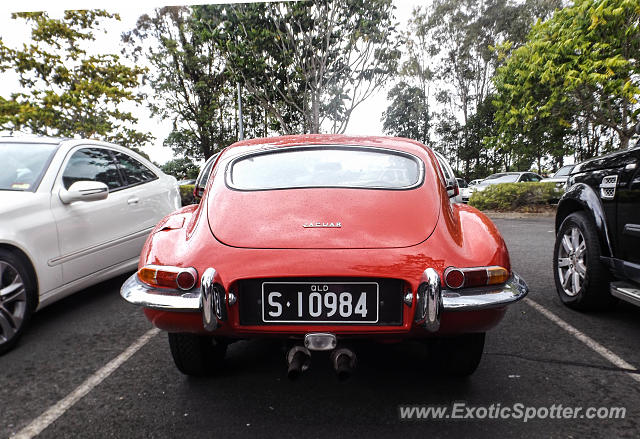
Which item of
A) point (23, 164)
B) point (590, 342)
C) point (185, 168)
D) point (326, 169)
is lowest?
point (590, 342)

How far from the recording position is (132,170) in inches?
191

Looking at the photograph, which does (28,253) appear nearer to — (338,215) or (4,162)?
(4,162)

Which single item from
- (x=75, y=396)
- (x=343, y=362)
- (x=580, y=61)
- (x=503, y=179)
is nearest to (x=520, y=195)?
(x=580, y=61)

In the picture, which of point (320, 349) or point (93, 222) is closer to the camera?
point (320, 349)

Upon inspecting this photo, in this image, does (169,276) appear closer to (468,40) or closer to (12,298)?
(12,298)

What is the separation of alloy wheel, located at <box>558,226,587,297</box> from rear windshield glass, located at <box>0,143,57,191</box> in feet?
15.0

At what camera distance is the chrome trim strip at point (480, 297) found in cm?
193

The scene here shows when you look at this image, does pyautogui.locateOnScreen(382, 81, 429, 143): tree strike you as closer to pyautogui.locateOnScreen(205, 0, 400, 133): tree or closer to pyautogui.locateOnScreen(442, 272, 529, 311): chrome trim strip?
pyautogui.locateOnScreen(205, 0, 400, 133): tree

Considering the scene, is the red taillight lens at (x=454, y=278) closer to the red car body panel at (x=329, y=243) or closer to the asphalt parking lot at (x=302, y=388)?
the red car body panel at (x=329, y=243)

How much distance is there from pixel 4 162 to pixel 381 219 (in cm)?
347

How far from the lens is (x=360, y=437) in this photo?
6.41 ft

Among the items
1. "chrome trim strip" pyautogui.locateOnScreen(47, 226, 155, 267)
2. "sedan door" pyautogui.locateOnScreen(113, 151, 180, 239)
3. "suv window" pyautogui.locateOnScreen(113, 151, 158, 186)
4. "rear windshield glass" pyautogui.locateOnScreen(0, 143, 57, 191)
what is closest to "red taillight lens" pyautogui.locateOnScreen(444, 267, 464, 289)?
"chrome trim strip" pyautogui.locateOnScreen(47, 226, 155, 267)

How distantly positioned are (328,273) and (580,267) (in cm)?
280

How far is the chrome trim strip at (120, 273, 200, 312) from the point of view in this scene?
1964 millimetres
